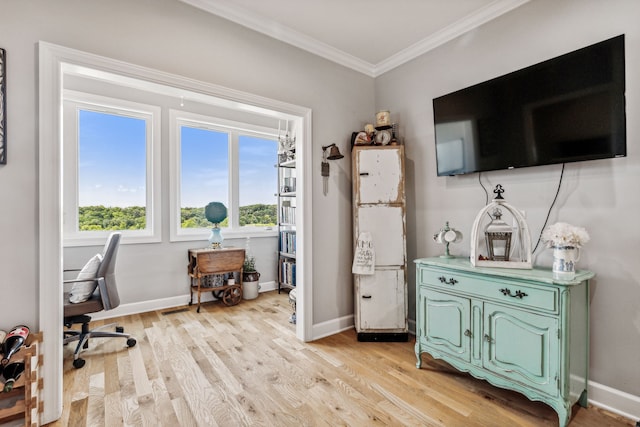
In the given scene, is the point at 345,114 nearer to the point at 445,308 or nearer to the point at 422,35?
the point at 422,35

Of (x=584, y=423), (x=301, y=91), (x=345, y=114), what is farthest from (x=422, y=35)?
(x=584, y=423)

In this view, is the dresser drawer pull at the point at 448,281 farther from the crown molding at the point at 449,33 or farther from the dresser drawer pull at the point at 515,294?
the crown molding at the point at 449,33

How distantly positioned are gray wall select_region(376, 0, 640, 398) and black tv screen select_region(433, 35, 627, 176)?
0.15 metres

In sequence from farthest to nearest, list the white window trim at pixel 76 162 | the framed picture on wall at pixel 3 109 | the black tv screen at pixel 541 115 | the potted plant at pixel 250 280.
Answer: the potted plant at pixel 250 280 → the white window trim at pixel 76 162 → the black tv screen at pixel 541 115 → the framed picture on wall at pixel 3 109

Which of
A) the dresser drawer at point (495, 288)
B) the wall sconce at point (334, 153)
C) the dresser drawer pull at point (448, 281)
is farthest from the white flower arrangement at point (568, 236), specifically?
the wall sconce at point (334, 153)

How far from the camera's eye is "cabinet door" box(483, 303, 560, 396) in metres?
1.64

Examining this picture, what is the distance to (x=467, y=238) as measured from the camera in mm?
2510

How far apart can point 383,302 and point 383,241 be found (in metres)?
0.55

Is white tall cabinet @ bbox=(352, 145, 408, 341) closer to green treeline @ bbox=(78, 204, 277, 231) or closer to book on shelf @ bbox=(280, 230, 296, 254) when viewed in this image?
book on shelf @ bbox=(280, 230, 296, 254)

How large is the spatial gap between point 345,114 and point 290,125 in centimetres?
172

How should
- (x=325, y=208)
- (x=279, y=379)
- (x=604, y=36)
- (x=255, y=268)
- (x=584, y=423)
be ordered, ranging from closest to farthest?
(x=584, y=423) → (x=604, y=36) → (x=279, y=379) → (x=325, y=208) → (x=255, y=268)

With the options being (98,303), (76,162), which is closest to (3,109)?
(98,303)

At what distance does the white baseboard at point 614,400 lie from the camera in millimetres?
1728

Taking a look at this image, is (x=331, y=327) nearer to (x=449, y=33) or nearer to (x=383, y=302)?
(x=383, y=302)
